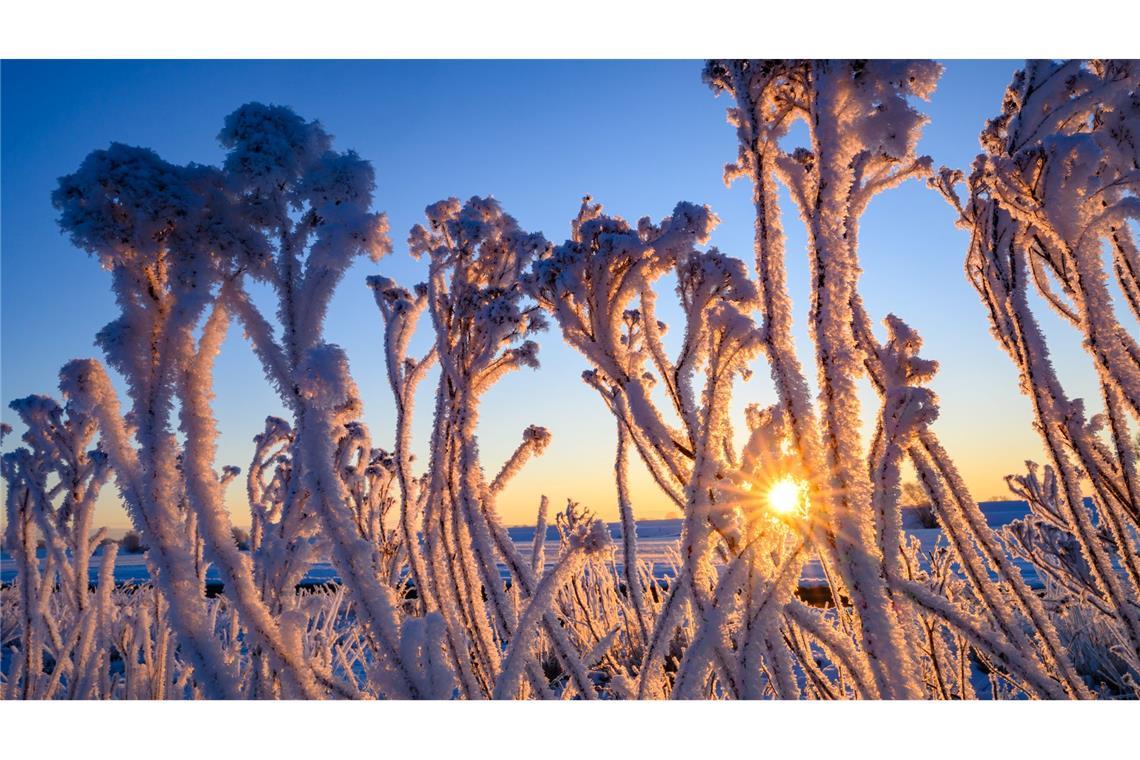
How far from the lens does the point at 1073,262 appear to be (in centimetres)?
160

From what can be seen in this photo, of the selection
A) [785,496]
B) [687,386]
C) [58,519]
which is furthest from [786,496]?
[58,519]

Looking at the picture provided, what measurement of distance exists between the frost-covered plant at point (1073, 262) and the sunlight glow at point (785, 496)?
0.72m

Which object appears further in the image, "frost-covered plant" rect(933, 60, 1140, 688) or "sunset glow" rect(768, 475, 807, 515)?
"frost-covered plant" rect(933, 60, 1140, 688)

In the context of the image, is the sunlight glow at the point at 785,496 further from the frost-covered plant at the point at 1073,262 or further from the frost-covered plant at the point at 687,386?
the frost-covered plant at the point at 1073,262

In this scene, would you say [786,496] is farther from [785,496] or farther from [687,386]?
[687,386]

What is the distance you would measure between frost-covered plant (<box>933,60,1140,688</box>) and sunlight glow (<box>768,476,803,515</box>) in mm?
723

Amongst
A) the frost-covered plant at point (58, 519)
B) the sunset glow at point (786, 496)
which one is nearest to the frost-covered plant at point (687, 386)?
the sunset glow at point (786, 496)

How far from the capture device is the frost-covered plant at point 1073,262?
1532mm

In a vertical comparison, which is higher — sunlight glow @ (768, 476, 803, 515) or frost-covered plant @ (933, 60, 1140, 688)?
frost-covered plant @ (933, 60, 1140, 688)

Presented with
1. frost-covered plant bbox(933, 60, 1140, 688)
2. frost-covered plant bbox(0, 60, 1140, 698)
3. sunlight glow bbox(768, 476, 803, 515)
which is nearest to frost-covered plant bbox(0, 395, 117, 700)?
frost-covered plant bbox(0, 60, 1140, 698)

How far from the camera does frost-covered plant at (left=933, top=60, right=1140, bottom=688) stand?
1.53 meters

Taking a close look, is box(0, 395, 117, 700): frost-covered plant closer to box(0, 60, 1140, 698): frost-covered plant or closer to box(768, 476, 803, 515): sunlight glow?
box(0, 60, 1140, 698): frost-covered plant

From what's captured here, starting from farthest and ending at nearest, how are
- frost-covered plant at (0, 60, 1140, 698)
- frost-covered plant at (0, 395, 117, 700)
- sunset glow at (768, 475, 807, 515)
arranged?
frost-covered plant at (0, 395, 117, 700) < sunset glow at (768, 475, 807, 515) < frost-covered plant at (0, 60, 1140, 698)

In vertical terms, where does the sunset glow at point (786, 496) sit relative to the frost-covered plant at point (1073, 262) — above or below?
below
